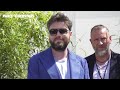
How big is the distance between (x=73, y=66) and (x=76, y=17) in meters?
0.64

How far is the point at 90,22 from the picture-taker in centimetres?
256

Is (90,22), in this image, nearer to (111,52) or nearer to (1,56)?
(111,52)

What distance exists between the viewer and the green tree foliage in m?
2.60

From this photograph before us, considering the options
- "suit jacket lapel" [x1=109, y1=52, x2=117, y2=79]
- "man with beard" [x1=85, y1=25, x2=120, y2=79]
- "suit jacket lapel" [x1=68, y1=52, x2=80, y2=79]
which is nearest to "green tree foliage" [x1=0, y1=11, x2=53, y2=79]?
"suit jacket lapel" [x1=68, y1=52, x2=80, y2=79]

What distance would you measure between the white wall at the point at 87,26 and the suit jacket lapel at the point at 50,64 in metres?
0.34

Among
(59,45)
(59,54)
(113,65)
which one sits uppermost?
(59,45)

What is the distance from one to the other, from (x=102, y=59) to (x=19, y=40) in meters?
1.15

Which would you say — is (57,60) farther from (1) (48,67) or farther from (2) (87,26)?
(2) (87,26)

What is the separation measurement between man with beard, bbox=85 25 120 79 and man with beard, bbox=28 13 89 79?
16 cm

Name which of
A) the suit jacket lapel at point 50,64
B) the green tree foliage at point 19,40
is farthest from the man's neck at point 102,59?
the green tree foliage at point 19,40

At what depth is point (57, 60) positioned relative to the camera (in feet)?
8.49

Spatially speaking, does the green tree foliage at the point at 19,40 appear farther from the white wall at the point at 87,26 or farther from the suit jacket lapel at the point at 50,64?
the white wall at the point at 87,26

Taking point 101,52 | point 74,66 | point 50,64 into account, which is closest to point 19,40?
→ point 50,64
